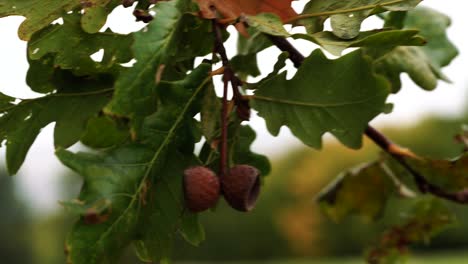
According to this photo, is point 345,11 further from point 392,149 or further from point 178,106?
point 392,149

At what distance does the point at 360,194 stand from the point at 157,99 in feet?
3.39

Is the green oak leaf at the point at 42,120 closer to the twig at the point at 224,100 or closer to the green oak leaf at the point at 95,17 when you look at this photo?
the green oak leaf at the point at 95,17

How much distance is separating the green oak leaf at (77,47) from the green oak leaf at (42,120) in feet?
0.19

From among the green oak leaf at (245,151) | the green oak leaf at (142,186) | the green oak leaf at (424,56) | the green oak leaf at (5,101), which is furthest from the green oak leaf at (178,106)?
the green oak leaf at (424,56)

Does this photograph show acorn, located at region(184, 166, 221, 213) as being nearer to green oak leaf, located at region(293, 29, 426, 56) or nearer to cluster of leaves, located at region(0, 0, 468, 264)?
cluster of leaves, located at region(0, 0, 468, 264)

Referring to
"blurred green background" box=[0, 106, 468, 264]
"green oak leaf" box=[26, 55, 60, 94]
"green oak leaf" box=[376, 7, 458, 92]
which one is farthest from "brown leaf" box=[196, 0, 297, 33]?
"blurred green background" box=[0, 106, 468, 264]

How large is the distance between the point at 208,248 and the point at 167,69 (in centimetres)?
3288

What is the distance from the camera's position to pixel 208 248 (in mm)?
33531

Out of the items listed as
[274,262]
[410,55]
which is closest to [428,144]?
[274,262]

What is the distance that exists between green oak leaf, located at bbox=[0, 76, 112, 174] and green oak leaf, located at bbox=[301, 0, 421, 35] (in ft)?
0.99

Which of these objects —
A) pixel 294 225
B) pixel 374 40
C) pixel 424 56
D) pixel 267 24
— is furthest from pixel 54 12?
pixel 294 225

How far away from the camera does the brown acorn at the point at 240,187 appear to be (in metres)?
0.93

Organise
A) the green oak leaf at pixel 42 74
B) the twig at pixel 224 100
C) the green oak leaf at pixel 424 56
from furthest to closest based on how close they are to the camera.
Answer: the green oak leaf at pixel 424 56 → the green oak leaf at pixel 42 74 → the twig at pixel 224 100

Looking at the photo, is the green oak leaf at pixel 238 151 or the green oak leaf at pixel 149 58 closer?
the green oak leaf at pixel 149 58
